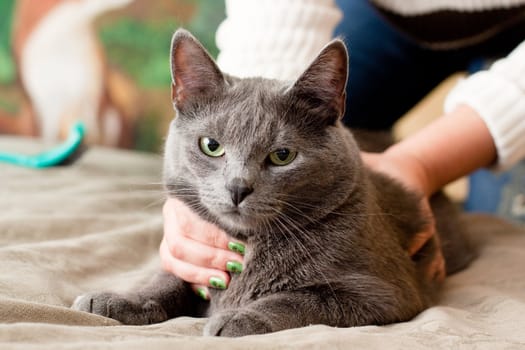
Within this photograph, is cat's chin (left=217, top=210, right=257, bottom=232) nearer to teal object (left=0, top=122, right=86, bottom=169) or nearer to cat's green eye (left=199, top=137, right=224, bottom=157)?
cat's green eye (left=199, top=137, right=224, bottom=157)

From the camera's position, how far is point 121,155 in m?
2.68

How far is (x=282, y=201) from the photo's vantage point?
1.08m

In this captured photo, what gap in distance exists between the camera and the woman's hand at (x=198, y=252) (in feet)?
3.84

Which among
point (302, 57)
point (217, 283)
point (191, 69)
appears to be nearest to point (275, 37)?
point (302, 57)

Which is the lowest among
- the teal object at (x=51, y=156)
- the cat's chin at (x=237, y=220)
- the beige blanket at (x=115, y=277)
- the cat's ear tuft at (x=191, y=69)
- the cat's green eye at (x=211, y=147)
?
the teal object at (x=51, y=156)

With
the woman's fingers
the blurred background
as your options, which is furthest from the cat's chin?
the blurred background

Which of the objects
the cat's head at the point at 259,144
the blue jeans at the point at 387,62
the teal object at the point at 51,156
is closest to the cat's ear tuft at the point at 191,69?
the cat's head at the point at 259,144

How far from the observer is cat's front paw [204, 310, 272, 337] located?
0.94 meters

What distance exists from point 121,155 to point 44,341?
6.34ft

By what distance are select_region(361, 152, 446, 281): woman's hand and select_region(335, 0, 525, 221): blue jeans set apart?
56cm

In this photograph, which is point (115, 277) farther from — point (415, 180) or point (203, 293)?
point (415, 180)


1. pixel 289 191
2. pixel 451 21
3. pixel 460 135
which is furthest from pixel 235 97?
pixel 451 21

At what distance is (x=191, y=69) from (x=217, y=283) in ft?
1.37

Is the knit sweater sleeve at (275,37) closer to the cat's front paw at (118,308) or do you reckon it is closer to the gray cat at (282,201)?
the gray cat at (282,201)
